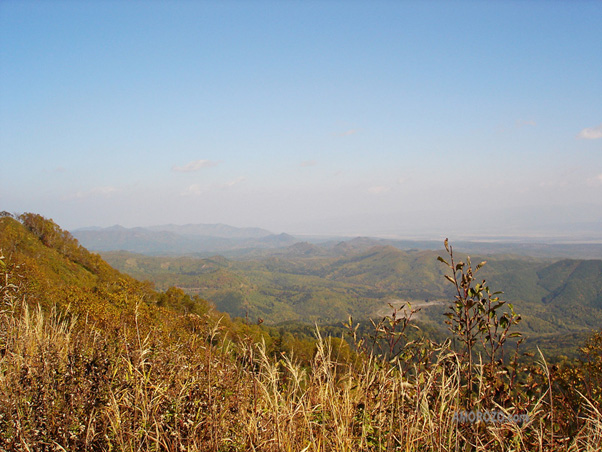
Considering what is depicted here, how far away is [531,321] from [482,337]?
238m

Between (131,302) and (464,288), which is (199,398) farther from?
(131,302)

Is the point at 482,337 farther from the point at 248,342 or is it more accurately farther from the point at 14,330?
the point at 14,330


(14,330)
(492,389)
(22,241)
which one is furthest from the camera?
(22,241)

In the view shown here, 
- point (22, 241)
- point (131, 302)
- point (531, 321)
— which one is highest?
point (22, 241)

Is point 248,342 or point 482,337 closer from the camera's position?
point 482,337

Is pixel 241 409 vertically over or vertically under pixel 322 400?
under

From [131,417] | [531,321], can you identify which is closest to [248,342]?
[131,417]

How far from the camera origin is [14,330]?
4.88 m

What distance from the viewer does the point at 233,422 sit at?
8.73ft

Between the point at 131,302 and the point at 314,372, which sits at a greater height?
the point at 314,372

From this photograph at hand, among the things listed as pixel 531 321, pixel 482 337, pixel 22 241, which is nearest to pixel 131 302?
pixel 482 337

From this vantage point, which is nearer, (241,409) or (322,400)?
(322,400)

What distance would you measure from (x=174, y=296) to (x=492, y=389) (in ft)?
182

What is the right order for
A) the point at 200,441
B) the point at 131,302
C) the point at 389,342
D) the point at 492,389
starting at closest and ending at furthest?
the point at 492,389
the point at 200,441
the point at 389,342
the point at 131,302
